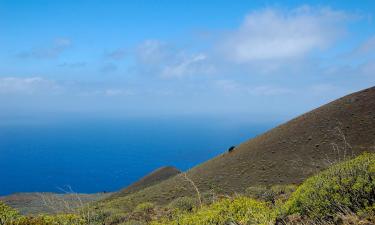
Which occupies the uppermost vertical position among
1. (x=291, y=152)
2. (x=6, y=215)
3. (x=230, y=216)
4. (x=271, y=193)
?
(x=6, y=215)

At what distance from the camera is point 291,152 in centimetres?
4916

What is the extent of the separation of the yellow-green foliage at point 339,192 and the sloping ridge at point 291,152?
30256 millimetres

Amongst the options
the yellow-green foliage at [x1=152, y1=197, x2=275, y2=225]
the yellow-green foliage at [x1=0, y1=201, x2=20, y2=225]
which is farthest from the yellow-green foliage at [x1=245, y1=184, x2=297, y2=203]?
the yellow-green foliage at [x1=0, y1=201, x2=20, y2=225]

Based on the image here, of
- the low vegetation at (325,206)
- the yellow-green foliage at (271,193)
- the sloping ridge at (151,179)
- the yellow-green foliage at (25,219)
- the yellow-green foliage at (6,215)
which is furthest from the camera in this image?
the sloping ridge at (151,179)

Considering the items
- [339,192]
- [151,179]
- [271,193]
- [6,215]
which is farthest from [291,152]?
[6,215]

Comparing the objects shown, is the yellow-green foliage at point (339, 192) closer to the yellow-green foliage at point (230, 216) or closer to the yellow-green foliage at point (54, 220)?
the yellow-green foliage at point (230, 216)

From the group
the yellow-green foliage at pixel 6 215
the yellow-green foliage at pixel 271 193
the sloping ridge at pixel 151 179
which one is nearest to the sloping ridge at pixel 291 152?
the yellow-green foliage at pixel 271 193

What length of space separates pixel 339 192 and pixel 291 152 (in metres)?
41.8

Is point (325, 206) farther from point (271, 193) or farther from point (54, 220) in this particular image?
point (271, 193)

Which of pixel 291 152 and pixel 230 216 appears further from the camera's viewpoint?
pixel 291 152

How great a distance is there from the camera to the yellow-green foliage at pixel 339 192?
820 cm

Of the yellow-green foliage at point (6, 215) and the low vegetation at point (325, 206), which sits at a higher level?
the yellow-green foliage at point (6, 215)

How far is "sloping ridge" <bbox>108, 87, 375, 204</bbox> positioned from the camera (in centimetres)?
4325

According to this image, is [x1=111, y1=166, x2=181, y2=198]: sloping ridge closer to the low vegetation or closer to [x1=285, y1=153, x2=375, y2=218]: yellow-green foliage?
the low vegetation
